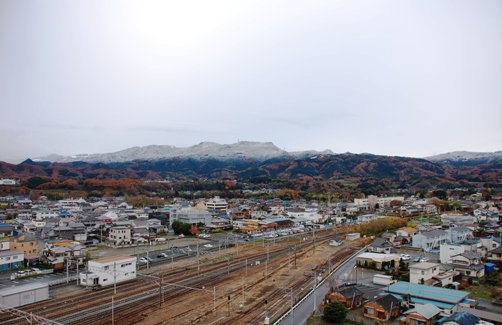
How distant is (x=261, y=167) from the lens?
83438 mm

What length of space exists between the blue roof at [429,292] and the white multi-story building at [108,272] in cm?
772

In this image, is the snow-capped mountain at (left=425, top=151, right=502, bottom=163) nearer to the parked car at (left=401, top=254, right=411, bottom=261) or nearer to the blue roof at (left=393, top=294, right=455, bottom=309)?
the parked car at (left=401, top=254, right=411, bottom=261)

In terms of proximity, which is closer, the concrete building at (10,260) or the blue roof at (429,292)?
the blue roof at (429,292)

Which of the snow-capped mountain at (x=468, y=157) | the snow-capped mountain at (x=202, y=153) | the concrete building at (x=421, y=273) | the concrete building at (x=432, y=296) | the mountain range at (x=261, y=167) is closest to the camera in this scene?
the concrete building at (x=432, y=296)

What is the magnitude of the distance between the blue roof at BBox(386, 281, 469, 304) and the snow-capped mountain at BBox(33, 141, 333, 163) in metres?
99.4

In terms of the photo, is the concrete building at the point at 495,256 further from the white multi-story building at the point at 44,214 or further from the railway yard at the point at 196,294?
the white multi-story building at the point at 44,214

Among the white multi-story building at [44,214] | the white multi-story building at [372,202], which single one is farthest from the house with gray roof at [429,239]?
the white multi-story building at [44,214]

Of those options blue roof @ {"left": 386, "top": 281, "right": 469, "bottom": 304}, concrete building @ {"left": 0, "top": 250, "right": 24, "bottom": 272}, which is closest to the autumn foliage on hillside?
blue roof @ {"left": 386, "top": 281, "right": 469, "bottom": 304}

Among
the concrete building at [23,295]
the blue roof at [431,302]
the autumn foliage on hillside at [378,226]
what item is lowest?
the autumn foliage on hillside at [378,226]

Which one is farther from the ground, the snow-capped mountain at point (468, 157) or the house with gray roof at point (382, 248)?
the snow-capped mountain at point (468, 157)

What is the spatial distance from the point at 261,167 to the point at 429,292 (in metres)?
74.2

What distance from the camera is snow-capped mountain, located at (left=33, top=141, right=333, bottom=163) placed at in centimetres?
11262

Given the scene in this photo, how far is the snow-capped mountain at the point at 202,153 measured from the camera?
112625mm

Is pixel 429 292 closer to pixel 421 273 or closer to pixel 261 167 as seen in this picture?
pixel 421 273
